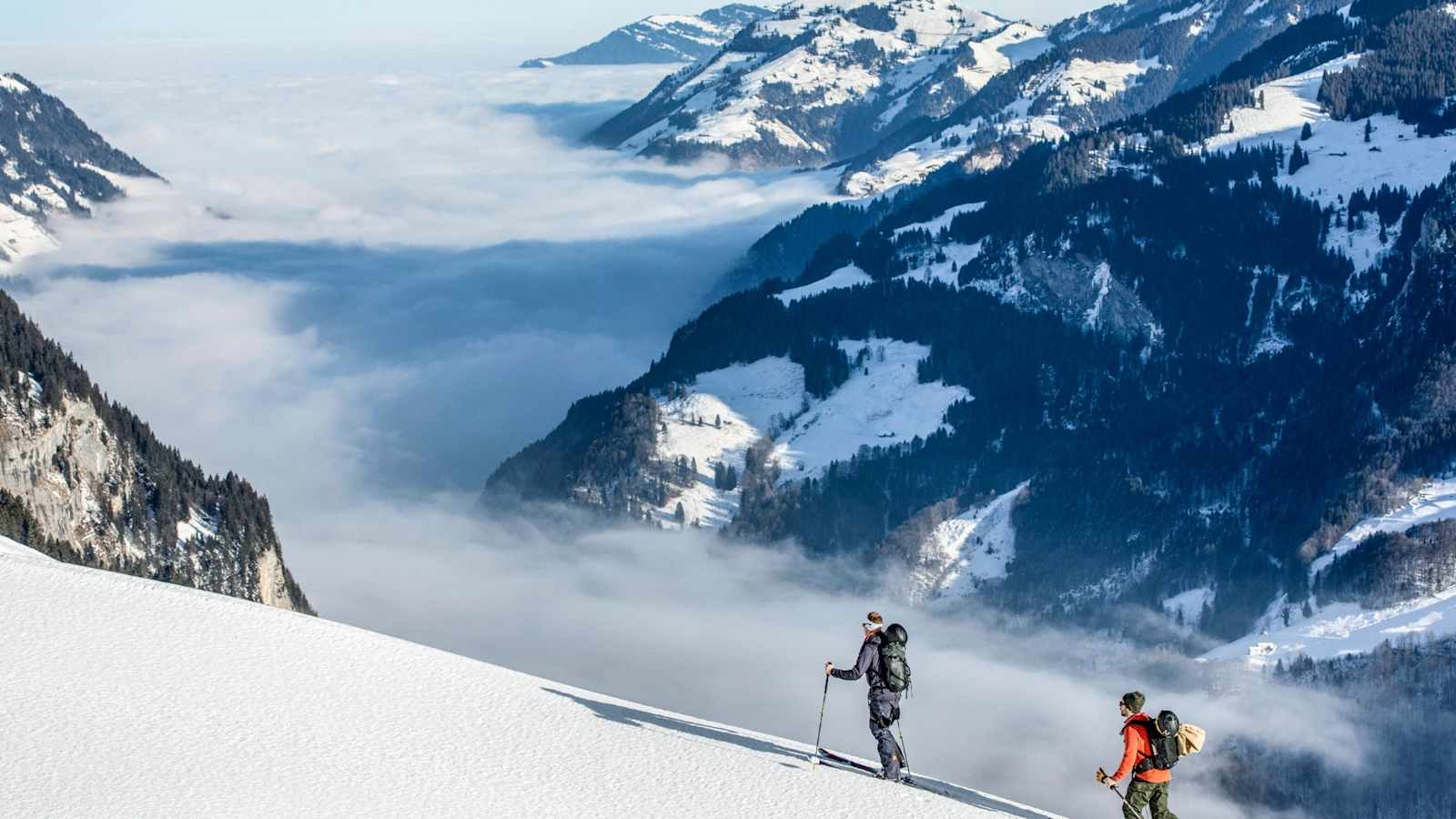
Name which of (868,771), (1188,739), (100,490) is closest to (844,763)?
(868,771)

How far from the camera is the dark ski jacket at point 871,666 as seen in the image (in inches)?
1801

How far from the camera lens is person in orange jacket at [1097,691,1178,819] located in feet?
138

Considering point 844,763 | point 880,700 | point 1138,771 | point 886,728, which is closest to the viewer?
point 1138,771

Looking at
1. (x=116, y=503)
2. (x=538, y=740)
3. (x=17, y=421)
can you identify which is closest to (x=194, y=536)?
(x=116, y=503)

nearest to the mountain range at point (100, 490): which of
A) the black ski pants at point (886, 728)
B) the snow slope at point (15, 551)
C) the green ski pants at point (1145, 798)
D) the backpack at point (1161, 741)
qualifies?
the snow slope at point (15, 551)

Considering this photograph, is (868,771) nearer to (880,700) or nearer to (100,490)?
(880,700)

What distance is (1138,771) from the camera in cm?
4269

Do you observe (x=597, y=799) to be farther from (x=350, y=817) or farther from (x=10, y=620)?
(x=10, y=620)

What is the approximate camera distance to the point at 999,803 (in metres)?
47.1

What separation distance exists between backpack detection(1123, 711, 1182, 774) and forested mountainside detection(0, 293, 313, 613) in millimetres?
144992

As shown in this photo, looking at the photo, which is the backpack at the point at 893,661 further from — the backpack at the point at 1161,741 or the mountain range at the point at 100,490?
the mountain range at the point at 100,490

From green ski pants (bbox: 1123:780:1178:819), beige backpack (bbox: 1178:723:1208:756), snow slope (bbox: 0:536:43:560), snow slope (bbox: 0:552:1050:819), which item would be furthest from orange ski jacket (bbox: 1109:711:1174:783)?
snow slope (bbox: 0:536:43:560)

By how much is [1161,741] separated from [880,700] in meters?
7.58

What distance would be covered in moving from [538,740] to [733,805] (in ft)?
20.0
